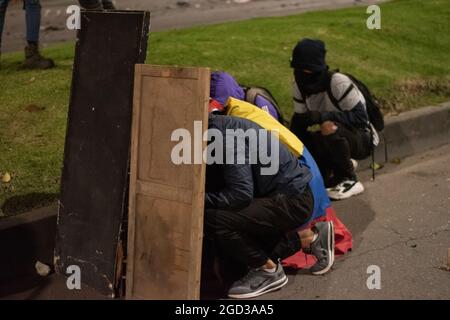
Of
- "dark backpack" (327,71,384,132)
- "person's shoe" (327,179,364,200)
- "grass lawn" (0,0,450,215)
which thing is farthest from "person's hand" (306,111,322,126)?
"grass lawn" (0,0,450,215)

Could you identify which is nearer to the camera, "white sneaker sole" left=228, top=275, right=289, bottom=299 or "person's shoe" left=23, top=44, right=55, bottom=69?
"white sneaker sole" left=228, top=275, right=289, bottom=299

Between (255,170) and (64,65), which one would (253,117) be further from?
(64,65)

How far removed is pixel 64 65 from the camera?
7.09m

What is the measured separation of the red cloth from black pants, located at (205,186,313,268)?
0.19 meters

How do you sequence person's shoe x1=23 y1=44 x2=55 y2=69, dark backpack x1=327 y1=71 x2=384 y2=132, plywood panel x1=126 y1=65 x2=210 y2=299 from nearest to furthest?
plywood panel x1=126 y1=65 x2=210 y2=299 → dark backpack x1=327 y1=71 x2=384 y2=132 → person's shoe x1=23 y1=44 x2=55 y2=69

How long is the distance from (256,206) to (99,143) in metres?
0.99

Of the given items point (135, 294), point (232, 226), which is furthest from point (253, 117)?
point (135, 294)

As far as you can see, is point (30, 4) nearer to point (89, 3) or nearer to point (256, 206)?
point (89, 3)

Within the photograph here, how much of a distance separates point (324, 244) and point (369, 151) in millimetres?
1437

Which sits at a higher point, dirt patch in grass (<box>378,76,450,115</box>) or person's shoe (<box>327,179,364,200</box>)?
dirt patch in grass (<box>378,76,450,115</box>)

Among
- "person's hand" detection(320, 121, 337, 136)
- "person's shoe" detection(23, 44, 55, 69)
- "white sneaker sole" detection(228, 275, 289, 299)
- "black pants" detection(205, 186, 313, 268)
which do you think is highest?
"person's shoe" detection(23, 44, 55, 69)

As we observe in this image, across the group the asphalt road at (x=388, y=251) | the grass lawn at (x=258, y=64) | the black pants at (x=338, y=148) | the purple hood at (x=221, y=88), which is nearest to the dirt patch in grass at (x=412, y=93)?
the grass lawn at (x=258, y=64)

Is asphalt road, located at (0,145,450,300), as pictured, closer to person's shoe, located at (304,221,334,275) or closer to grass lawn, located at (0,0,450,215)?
Result: person's shoe, located at (304,221,334,275)

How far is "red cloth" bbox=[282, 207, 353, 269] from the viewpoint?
4309 millimetres
